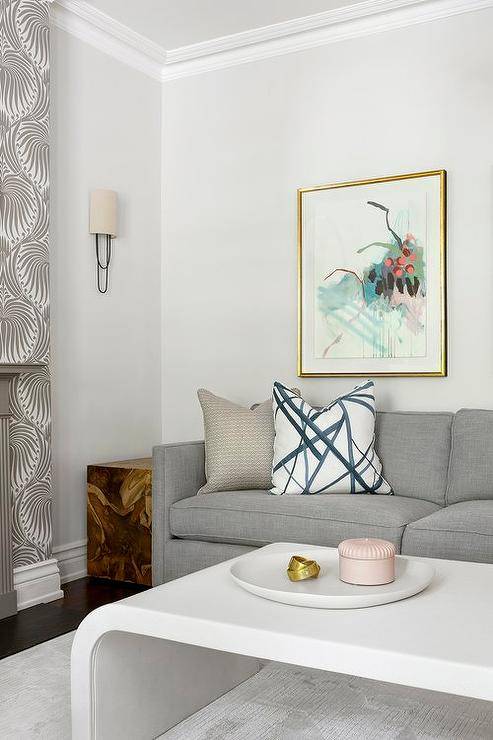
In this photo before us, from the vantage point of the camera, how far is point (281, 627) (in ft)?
5.14

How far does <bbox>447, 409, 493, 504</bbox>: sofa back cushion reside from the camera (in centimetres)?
307

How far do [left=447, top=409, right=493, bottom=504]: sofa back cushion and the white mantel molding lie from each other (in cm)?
186

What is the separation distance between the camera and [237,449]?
10.8ft

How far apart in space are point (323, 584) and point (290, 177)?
261cm

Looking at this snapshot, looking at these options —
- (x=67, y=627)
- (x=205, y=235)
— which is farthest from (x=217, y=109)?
(x=67, y=627)

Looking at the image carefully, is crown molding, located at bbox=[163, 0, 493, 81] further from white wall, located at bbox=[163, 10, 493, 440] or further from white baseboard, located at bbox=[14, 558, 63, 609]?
white baseboard, located at bbox=[14, 558, 63, 609]

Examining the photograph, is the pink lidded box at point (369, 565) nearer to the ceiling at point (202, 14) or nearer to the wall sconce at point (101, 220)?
the wall sconce at point (101, 220)

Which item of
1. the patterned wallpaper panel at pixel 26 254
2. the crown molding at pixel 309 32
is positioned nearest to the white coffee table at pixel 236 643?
the patterned wallpaper panel at pixel 26 254

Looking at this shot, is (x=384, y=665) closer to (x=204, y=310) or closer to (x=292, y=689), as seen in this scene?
(x=292, y=689)

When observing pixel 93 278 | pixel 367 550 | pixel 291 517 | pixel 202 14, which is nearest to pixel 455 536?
pixel 291 517

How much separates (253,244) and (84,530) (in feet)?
5.50

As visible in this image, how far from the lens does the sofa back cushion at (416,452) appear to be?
3.21m

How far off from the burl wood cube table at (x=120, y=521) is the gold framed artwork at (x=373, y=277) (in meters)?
1.00

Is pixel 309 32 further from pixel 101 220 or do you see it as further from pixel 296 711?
pixel 296 711
